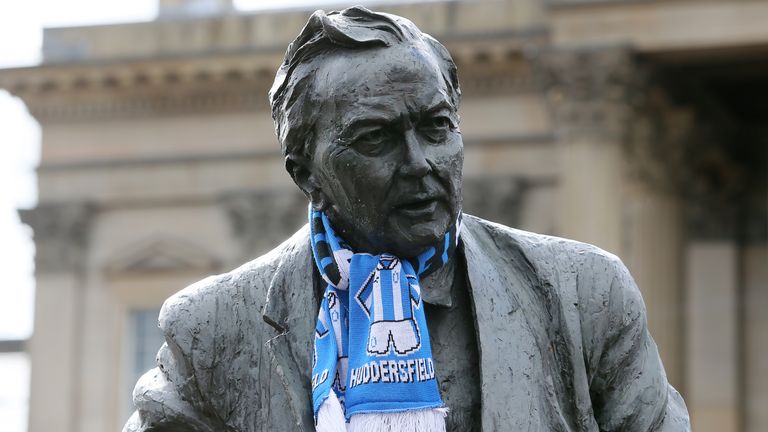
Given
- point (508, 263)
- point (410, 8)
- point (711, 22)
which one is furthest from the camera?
point (410, 8)

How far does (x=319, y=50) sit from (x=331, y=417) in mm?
472

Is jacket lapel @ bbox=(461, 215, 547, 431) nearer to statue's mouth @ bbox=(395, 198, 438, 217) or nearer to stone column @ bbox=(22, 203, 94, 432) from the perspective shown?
statue's mouth @ bbox=(395, 198, 438, 217)

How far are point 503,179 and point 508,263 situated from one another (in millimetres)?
29457

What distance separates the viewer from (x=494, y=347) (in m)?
2.86

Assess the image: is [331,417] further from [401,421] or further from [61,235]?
[61,235]

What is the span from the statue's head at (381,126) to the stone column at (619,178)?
2360 cm

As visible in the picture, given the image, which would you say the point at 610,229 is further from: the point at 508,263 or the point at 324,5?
the point at 508,263

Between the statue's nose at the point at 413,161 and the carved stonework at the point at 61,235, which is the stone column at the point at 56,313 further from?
the statue's nose at the point at 413,161

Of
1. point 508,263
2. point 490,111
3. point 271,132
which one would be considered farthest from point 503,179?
point 508,263

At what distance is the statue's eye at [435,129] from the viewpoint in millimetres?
2836

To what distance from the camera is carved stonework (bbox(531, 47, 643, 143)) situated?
27.5m

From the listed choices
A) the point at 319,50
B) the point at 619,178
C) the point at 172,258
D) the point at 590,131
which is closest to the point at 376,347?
the point at 319,50

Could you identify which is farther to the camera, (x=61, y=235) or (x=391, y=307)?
(x=61, y=235)

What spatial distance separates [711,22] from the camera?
2756 centimetres
